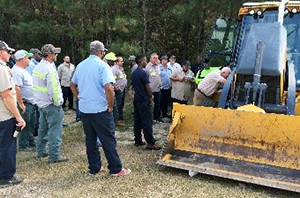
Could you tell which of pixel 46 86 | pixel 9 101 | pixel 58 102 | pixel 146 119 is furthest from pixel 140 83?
pixel 9 101

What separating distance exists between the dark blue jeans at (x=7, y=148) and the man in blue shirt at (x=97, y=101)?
98cm

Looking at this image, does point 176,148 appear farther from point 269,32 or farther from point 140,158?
point 269,32

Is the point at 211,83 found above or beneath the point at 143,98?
above

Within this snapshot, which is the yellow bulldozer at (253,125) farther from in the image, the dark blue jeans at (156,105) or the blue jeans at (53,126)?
the dark blue jeans at (156,105)

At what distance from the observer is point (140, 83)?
7043 mm

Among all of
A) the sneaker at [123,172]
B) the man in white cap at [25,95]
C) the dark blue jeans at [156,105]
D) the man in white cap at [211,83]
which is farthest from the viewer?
the dark blue jeans at [156,105]

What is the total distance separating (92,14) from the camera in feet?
52.4

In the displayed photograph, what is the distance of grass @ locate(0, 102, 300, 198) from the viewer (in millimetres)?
4887

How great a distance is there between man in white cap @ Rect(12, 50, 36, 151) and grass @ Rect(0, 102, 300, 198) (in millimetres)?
749

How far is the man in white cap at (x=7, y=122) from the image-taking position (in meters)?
5.03

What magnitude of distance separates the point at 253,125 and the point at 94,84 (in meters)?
2.26

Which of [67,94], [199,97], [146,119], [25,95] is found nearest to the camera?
[25,95]

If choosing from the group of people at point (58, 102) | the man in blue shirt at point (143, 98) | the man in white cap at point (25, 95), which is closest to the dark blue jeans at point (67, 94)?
the group of people at point (58, 102)

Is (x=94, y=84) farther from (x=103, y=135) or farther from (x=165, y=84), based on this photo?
(x=165, y=84)
